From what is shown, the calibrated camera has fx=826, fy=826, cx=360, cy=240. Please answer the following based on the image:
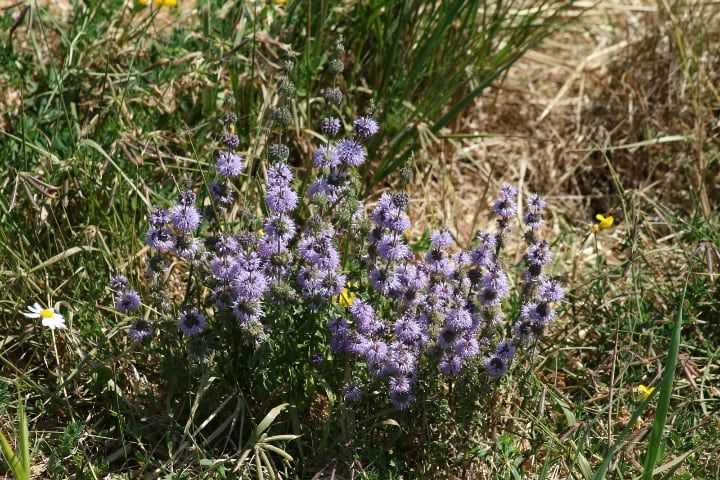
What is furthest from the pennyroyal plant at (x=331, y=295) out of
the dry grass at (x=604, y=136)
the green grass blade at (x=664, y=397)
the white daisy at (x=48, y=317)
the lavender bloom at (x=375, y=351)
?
the dry grass at (x=604, y=136)

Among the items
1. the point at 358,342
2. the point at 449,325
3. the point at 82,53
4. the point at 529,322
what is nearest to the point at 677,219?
the point at 529,322

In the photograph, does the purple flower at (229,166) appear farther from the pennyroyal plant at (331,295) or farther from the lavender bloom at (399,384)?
the lavender bloom at (399,384)

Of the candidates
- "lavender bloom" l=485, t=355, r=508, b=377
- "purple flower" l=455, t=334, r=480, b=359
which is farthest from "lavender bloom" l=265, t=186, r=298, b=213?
"lavender bloom" l=485, t=355, r=508, b=377

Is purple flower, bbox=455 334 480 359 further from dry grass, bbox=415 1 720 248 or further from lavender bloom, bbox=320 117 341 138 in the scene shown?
dry grass, bbox=415 1 720 248

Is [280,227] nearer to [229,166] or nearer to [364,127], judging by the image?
[229,166]

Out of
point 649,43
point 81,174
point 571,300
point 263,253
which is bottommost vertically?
point 571,300

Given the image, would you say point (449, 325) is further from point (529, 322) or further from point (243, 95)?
point (243, 95)

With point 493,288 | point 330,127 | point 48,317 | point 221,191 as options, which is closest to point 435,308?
point 493,288
